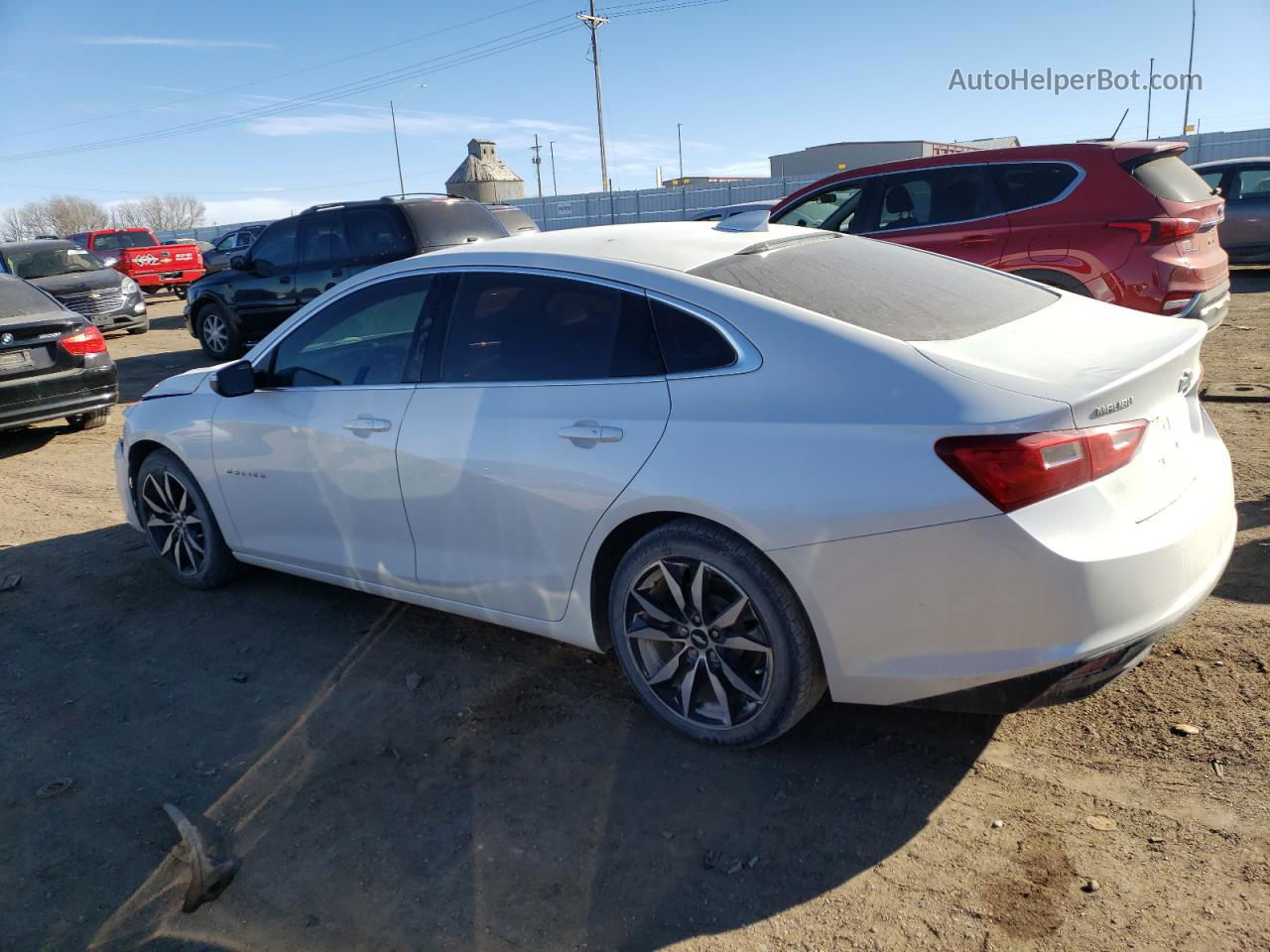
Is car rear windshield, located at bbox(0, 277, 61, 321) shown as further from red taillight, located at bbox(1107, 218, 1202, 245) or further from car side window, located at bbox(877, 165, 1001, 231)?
red taillight, located at bbox(1107, 218, 1202, 245)

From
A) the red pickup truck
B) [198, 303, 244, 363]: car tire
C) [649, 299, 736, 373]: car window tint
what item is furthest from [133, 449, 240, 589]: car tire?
the red pickup truck

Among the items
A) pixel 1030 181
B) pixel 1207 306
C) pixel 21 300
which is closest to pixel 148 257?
pixel 21 300

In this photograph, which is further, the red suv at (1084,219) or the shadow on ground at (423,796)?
the red suv at (1084,219)

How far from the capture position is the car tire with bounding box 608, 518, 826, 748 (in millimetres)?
2980

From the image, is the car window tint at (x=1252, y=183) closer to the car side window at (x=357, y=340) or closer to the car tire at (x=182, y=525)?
the car side window at (x=357, y=340)

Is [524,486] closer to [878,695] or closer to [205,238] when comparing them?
[878,695]

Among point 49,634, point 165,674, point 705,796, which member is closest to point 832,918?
point 705,796

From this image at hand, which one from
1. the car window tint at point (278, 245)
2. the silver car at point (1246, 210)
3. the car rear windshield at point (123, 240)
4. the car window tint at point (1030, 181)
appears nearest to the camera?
the car window tint at point (1030, 181)

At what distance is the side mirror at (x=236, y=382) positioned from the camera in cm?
448

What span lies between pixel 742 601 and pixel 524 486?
0.90 m

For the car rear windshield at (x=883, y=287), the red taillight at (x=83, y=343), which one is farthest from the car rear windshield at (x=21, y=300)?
the car rear windshield at (x=883, y=287)

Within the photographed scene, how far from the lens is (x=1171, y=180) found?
23.9 feet

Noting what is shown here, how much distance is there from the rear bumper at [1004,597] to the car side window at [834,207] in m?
6.35

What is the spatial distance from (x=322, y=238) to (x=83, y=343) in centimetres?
300
